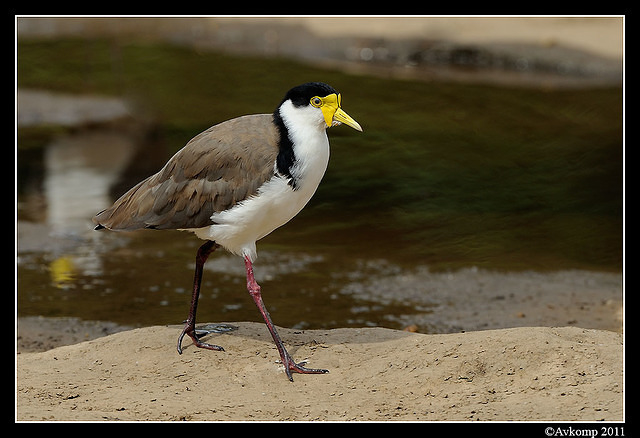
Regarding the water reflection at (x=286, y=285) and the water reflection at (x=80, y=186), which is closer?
the water reflection at (x=286, y=285)

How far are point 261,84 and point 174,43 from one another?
4691 mm

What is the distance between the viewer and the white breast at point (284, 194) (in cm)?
608

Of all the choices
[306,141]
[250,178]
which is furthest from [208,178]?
[306,141]

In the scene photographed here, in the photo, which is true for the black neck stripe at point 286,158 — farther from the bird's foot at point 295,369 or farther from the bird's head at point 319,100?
the bird's foot at point 295,369

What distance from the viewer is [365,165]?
13031 millimetres

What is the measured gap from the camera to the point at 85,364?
254 inches

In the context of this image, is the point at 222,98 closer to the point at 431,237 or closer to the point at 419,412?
the point at 431,237

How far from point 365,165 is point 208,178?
22.4 ft

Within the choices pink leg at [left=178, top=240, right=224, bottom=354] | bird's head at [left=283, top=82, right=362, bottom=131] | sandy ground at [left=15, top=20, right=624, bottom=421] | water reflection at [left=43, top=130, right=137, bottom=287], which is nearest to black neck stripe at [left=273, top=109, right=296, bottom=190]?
bird's head at [left=283, top=82, right=362, bottom=131]

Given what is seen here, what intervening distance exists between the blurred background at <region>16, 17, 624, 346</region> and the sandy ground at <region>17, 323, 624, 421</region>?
167cm

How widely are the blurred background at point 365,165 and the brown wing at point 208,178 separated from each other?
1964 mm

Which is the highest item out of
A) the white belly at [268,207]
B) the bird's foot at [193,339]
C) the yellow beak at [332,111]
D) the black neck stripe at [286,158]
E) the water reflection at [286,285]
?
the yellow beak at [332,111]

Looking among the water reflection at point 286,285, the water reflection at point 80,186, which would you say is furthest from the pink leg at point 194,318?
the water reflection at point 80,186

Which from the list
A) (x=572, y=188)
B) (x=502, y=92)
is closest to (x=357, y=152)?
(x=572, y=188)
